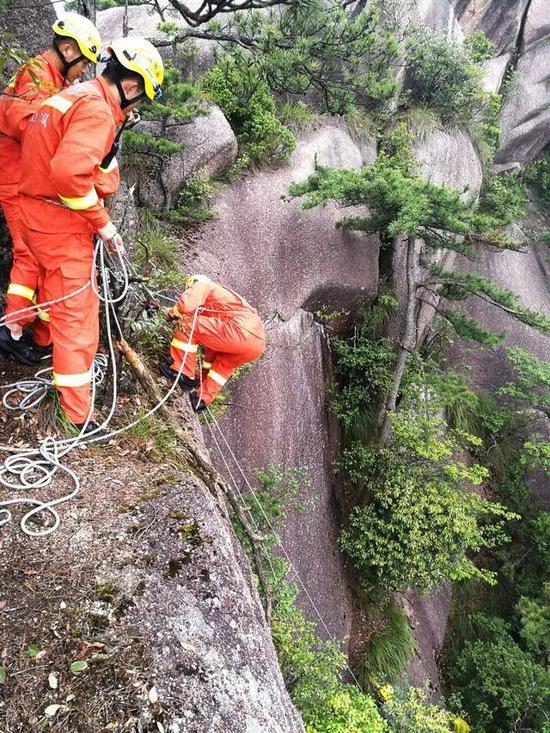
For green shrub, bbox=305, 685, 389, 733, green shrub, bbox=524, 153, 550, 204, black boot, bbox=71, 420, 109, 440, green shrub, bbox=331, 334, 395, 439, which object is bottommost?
green shrub, bbox=305, 685, 389, 733

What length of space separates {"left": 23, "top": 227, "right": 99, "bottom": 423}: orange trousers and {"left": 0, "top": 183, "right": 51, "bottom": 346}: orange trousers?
18cm

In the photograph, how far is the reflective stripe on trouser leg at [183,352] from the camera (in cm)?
444

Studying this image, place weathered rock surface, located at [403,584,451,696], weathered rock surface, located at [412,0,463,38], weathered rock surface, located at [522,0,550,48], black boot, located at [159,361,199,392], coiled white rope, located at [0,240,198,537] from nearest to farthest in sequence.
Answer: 1. coiled white rope, located at [0,240,198,537]
2. black boot, located at [159,361,199,392]
3. weathered rock surface, located at [403,584,451,696]
4. weathered rock surface, located at [412,0,463,38]
5. weathered rock surface, located at [522,0,550,48]

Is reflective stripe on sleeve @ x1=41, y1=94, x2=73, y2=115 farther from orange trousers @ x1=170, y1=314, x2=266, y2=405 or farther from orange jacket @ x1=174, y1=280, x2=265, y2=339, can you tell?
orange trousers @ x1=170, y1=314, x2=266, y2=405

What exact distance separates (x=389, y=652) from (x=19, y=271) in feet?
31.2

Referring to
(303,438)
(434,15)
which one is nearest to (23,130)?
(303,438)

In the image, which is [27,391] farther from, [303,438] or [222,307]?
[303,438]

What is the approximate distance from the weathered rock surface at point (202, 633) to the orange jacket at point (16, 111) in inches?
110

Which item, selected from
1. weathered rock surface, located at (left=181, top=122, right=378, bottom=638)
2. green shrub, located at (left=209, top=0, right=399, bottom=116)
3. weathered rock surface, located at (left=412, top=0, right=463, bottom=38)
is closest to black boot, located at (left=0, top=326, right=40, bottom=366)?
weathered rock surface, located at (left=181, top=122, right=378, bottom=638)

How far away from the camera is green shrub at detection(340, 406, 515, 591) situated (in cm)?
847

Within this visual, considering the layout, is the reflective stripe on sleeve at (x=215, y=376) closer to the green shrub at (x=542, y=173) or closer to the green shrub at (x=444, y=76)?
the green shrub at (x=444, y=76)

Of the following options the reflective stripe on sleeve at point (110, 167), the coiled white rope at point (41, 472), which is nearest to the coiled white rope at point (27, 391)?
the coiled white rope at point (41, 472)

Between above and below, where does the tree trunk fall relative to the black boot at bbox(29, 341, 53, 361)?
below

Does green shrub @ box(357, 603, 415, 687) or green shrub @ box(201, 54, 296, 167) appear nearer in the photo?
green shrub @ box(201, 54, 296, 167)
